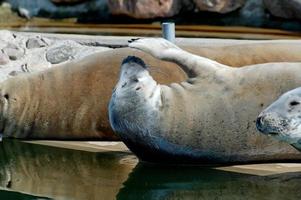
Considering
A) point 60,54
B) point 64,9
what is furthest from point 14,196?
point 64,9

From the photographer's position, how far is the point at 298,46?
6664mm

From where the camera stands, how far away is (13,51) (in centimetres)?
893

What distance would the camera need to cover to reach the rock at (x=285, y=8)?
12.3 m

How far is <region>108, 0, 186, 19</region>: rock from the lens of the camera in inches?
519

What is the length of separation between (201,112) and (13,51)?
11.9 feet

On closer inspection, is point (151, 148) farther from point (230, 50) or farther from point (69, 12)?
point (69, 12)

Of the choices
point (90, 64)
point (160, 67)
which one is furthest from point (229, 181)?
point (90, 64)

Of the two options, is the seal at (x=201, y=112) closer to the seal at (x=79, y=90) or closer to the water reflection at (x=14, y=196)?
→ the seal at (x=79, y=90)

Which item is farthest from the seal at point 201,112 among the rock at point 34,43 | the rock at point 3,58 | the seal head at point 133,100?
the rock at point 34,43

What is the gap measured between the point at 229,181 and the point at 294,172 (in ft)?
1.33

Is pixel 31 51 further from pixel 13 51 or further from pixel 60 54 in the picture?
pixel 60 54

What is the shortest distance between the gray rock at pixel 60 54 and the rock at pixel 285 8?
14.6 ft

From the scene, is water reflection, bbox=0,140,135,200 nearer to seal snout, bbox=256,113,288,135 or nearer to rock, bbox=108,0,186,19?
seal snout, bbox=256,113,288,135

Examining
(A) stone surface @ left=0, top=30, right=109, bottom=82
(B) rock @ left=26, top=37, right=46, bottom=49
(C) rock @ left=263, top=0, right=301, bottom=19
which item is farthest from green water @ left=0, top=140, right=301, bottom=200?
(C) rock @ left=263, top=0, right=301, bottom=19
